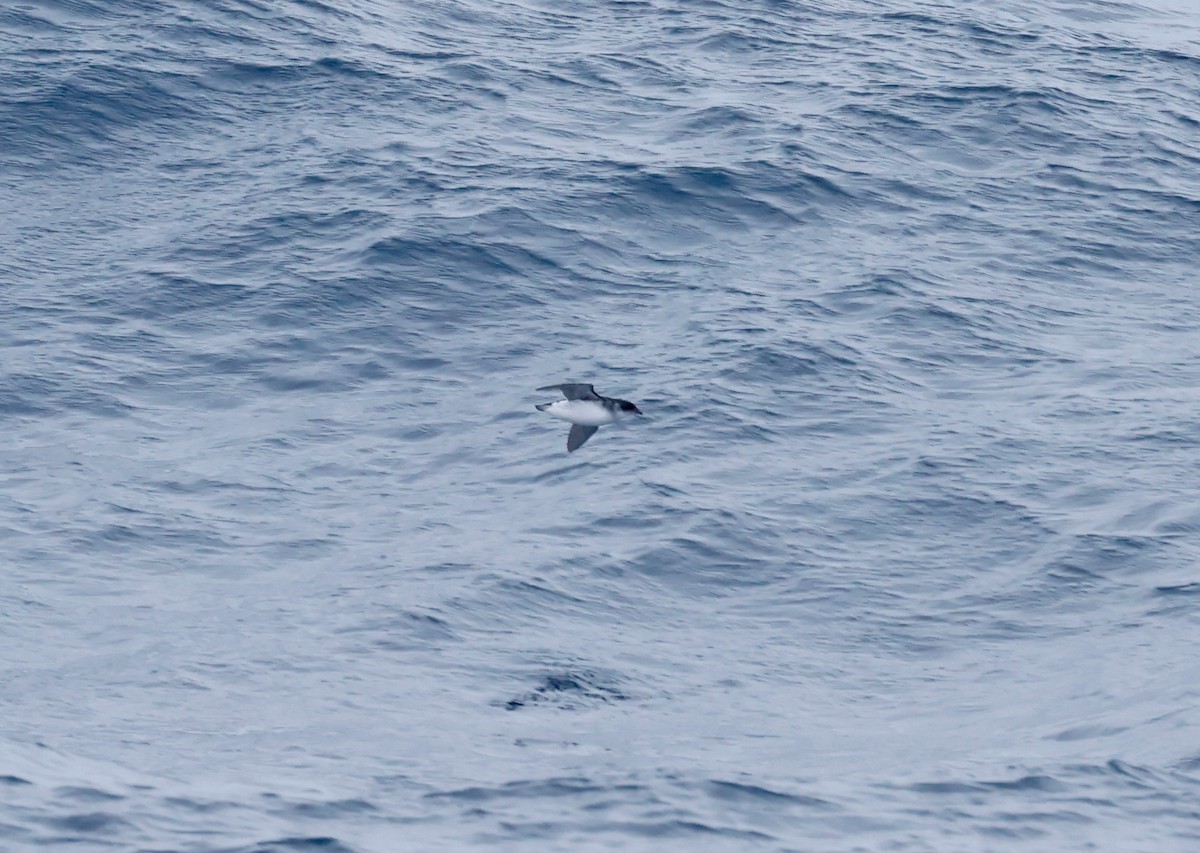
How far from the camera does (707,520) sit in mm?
26250

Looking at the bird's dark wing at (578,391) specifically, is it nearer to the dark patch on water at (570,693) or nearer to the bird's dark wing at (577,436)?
the bird's dark wing at (577,436)

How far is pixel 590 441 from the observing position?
29297 millimetres

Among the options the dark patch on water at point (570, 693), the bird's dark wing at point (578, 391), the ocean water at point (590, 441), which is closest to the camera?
the ocean water at point (590, 441)

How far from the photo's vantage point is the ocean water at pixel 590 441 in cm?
1986

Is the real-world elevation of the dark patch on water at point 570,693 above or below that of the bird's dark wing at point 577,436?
below

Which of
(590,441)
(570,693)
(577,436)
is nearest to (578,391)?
(577,436)

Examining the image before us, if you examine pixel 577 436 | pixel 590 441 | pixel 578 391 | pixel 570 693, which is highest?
pixel 578 391

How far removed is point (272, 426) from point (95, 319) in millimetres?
4612

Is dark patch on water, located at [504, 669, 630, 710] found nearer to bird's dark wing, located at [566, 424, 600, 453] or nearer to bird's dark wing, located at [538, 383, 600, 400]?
bird's dark wing, located at [538, 383, 600, 400]

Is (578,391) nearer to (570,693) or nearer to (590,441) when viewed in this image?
(570,693)

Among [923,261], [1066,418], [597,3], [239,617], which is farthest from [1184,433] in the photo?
[597,3]

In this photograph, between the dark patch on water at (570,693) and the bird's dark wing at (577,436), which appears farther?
the bird's dark wing at (577,436)

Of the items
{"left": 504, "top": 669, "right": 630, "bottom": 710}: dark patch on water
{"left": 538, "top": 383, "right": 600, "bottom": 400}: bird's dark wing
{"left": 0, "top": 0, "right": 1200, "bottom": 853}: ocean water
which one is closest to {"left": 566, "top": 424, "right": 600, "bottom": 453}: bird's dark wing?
{"left": 538, "top": 383, "right": 600, "bottom": 400}: bird's dark wing

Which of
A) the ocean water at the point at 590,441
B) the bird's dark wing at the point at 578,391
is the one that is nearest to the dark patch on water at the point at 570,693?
the ocean water at the point at 590,441
